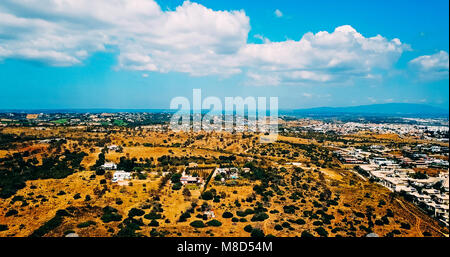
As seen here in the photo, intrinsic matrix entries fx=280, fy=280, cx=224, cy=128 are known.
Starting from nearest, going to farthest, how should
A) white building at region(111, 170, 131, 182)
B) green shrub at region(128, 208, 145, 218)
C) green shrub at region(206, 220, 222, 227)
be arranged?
1. green shrub at region(206, 220, 222, 227)
2. green shrub at region(128, 208, 145, 218)
3. white building at region(111, 170, 131, 182)

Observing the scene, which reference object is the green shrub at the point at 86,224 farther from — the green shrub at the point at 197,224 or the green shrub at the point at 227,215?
the green shrub at the point at 227,215

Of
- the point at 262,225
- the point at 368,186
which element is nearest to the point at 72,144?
the point at 262,225

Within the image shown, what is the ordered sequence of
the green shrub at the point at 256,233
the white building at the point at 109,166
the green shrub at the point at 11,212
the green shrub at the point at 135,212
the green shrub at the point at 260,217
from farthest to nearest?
the white building at the point at 109,166, the green shrub at the point at 260,217, the green shrub at the point at 135,212, the green shrub at the point at 11,212, the green shrub at the point at 256,233

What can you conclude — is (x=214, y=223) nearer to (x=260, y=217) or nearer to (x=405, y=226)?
(x=260, y=217)

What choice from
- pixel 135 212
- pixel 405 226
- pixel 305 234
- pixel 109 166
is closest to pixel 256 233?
pixel 305 234

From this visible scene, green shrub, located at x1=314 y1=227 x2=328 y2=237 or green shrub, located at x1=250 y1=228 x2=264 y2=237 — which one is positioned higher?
green shrub, located at x1=250 y1=228 x2=264 y2=237

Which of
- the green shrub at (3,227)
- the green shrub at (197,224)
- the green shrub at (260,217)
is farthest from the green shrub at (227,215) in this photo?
the green shrub at (3,227)

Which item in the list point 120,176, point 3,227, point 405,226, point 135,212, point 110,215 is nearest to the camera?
point 3,227

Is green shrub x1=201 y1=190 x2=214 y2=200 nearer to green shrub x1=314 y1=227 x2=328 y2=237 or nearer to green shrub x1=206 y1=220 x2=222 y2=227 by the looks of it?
green shrub x1=206 y1=220 x2=222 y2=227

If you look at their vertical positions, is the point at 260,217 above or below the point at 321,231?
above

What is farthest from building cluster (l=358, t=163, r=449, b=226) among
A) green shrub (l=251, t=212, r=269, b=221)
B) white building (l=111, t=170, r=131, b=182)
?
white building (l=111, t=170, r=131, b=182)

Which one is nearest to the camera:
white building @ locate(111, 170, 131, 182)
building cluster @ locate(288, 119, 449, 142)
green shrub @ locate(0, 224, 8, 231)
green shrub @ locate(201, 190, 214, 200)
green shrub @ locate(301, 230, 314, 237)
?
green shrub @ locate(0, 224, 8, 231)
